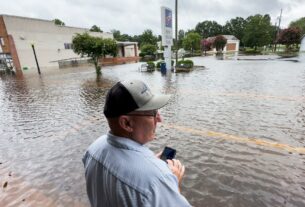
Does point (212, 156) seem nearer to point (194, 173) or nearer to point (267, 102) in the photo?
point (194, 173)

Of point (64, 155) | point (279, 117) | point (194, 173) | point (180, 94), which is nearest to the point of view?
point (194, 173)

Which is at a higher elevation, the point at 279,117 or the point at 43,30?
the point at 43,30

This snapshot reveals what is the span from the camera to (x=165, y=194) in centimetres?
97

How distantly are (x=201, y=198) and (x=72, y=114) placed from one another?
575 cm

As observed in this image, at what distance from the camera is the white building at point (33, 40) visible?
2711 centimetres

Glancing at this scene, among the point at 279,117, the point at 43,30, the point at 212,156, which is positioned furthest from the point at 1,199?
the point at 43,30

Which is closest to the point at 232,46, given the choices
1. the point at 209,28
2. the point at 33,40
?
the point at 209,28

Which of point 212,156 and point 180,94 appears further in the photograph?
point 180,94

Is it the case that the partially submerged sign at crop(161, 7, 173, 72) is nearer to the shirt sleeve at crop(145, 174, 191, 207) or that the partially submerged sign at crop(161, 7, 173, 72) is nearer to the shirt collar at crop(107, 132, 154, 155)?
the shirt collar at crop(107, 132, 154, 155)

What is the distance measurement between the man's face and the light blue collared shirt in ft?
0.20

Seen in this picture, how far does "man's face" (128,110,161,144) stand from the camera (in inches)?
44.6

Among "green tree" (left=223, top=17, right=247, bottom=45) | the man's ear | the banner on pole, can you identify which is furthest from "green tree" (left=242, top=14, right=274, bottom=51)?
the man's ear

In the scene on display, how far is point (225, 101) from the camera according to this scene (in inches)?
320

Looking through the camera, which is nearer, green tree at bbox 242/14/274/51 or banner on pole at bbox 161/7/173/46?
banner on pole at bbox 161/7/173/46
